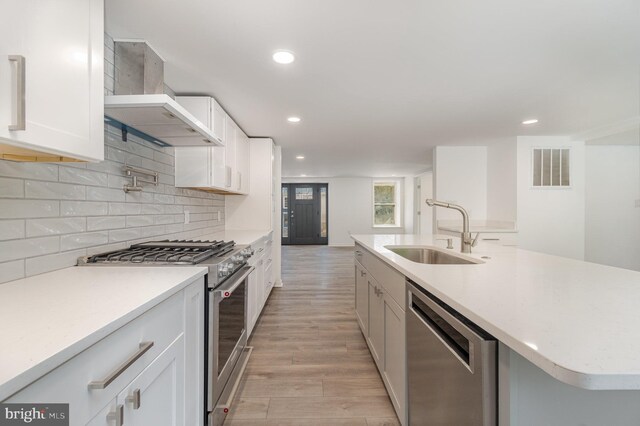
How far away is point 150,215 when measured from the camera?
1.91m

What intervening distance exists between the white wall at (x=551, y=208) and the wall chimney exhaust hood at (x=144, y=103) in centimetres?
422

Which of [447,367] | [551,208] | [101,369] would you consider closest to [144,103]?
[101,369]

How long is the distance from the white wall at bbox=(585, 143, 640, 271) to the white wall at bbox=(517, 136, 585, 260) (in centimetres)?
45

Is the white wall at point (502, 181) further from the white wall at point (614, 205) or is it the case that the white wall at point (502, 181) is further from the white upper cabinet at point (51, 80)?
the white upper cabinet at point (51, 80)

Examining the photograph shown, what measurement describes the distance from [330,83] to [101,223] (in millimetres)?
1833

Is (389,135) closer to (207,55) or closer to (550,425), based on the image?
(207,55)

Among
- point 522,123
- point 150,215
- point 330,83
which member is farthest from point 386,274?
point 522,123

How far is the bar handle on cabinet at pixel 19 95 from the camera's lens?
727 millimetres

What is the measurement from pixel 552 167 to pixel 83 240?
5.33 metres

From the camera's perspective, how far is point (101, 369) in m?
0.68

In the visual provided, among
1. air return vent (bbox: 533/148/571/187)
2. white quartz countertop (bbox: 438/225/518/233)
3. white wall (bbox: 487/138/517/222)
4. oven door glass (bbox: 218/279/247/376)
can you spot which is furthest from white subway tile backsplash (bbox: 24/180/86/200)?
air return vent (bbox: 533/148/571/187)

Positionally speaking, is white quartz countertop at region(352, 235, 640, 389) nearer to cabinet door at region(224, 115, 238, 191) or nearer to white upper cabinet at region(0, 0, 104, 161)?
white upper cabinet at region(0, 0, 104, 161)

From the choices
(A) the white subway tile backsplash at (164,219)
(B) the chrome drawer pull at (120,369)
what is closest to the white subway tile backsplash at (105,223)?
(A) the white subway tile backsplash at (164,219)

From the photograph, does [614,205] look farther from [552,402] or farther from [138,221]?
[138,221]
